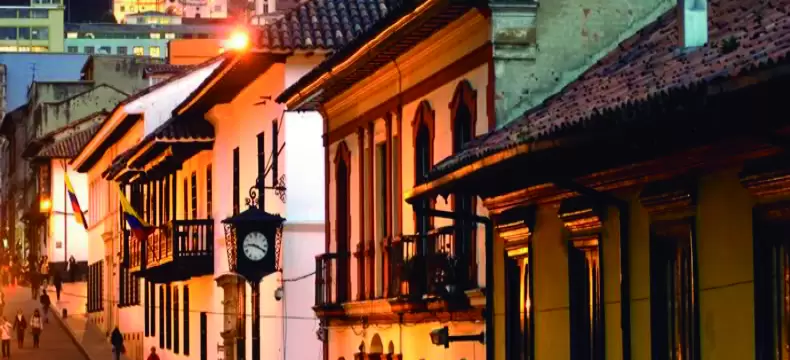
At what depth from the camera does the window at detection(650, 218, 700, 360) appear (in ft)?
53.4

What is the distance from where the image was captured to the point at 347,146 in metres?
29.6

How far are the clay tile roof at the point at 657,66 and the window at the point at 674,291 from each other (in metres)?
1.14

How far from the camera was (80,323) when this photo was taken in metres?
77.2

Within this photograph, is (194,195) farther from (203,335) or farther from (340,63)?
(340,63)

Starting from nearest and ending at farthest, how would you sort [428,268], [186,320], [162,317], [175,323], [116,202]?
[428,268] < [186,320] < [175,323] < [162,317] < [116,202]

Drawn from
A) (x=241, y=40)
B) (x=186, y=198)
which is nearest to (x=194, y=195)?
(x=186, y=198)

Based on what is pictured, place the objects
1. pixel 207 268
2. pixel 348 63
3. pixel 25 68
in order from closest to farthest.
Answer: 1. pixel 348 63
2. pixel 207 268
3. pixel 25 68

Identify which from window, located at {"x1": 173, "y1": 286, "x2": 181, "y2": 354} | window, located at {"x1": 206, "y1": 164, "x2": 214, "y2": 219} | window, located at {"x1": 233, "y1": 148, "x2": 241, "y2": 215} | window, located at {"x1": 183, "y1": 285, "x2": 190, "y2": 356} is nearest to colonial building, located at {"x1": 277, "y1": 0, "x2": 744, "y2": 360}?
window, located at {"x1": 233, "y1": 148, "x2": 241, "y2": 215}

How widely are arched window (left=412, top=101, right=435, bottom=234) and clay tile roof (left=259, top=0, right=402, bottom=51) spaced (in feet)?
27.8

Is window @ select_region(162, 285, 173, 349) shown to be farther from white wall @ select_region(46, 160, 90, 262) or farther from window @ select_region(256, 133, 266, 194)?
white wall @ select_region(46, 160, 90, 262)

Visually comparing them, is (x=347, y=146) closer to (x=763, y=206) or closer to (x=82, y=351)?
(x=763, y=206)

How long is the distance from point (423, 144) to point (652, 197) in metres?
8.19

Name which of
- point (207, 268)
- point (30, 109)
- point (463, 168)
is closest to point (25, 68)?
point (30, 109)

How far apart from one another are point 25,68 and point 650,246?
488ft
